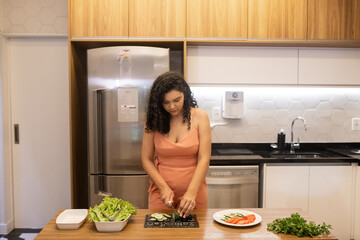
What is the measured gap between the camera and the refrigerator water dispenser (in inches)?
134

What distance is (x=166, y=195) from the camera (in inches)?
73.3

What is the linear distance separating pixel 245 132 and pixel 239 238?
2.17 metres

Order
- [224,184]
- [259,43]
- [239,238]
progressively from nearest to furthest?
1. [239,238]
2. [224,184]
3. [259,43]

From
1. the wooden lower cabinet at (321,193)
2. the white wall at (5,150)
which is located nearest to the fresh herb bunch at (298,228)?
the wooden lower cabinet at (321,193)

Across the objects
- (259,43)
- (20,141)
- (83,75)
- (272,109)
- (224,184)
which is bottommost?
(224,184)

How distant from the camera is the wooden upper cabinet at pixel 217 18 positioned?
3027mm

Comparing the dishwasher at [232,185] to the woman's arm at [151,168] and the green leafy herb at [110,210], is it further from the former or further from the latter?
the green leafy herb at [110,210]

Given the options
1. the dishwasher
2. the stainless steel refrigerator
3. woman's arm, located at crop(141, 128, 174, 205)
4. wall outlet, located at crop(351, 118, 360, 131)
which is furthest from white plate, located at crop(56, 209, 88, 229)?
wall outlet, located at crop(351, 118, 360, 131)

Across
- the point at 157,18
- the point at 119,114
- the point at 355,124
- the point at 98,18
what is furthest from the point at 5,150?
the point at 355,124

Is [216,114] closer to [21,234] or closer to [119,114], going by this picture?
[119,114]

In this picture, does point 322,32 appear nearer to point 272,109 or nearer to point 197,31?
point 272,109

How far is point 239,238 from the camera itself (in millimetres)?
1459

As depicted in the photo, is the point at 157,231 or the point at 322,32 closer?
the point at 157,231

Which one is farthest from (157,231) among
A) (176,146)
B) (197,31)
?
(197,31)
